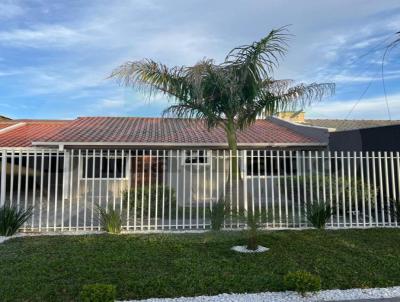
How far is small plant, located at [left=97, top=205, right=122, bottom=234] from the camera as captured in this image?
351 inches

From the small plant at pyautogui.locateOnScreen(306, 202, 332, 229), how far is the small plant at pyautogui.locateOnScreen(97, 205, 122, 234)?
4795 mm

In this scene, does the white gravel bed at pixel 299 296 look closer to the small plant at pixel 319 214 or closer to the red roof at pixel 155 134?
the small plant at pixel 319 214

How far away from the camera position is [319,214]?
9.44 metres

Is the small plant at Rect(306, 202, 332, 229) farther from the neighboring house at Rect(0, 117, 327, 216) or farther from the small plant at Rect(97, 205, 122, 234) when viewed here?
the small plant at Rect(97, 205, 122, 234)

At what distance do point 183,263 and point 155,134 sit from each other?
9801 millimetres

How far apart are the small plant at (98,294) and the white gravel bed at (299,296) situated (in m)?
0.62

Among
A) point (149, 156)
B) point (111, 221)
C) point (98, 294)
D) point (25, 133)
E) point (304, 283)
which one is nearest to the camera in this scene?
point (98, 294)

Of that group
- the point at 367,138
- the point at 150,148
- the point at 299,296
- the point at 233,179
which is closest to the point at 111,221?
the point at 233,179

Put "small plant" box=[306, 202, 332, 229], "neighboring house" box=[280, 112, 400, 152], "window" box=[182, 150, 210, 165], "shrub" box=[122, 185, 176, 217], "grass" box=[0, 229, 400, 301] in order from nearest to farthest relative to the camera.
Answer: "grass" box=[0, 229, 400, 301] < "small plant" box=[306, 202, 332, 229] < "shrub" box=[122, 185, 176, 217] < "window" box=[182, 150, 210, 165] < "neighboring house" box=[280, 112, 400, 152]

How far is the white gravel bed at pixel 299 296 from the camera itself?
479 centimetres

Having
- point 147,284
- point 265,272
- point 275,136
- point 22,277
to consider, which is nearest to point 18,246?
point 22,277

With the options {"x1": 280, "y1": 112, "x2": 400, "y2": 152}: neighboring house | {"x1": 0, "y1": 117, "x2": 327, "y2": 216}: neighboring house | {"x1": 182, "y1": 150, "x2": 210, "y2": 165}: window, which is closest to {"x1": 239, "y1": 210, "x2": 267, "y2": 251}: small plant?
{"x1": 0, "y1": 117, "x2": 327, "y2": 216}: neighboring house

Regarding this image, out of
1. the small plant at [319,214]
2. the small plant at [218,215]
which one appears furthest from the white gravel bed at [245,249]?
the small plant at [319,214]

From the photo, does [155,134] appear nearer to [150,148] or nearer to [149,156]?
[150,148]
